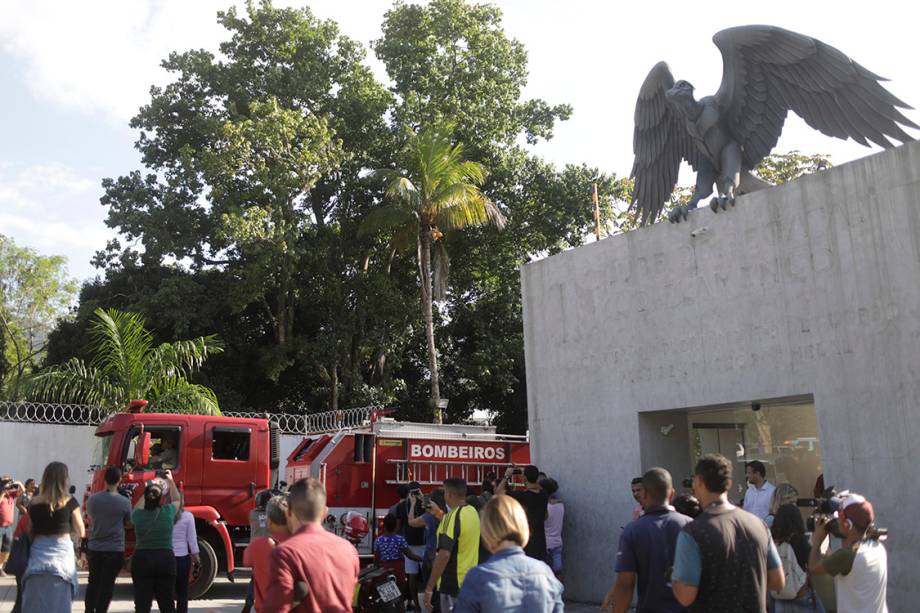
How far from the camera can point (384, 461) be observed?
13633 millimetres

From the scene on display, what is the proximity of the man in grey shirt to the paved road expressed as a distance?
250 centimetres

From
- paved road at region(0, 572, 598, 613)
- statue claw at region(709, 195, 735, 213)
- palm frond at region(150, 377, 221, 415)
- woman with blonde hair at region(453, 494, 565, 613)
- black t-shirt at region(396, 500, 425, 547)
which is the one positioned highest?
statue claw at region(709, 195, 735, 213)

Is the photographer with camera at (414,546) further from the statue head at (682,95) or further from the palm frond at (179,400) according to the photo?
the palm frond at (179,400)

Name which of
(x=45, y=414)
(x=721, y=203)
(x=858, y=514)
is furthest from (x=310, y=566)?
(x=45, y=414)

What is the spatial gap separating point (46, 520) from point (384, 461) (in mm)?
7741

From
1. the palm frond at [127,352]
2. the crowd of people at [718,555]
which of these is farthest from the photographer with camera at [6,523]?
the crowd of people at [718,555]

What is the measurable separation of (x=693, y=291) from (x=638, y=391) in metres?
1.43

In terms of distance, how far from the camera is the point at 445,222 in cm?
2284

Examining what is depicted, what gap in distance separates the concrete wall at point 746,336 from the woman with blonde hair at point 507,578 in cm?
565

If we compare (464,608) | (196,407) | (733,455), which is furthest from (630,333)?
(196,407)

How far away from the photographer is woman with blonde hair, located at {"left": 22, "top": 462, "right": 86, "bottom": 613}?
Result: 603 cm

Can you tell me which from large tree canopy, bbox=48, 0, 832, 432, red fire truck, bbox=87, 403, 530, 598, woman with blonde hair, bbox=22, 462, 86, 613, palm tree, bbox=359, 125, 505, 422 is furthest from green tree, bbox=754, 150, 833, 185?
woman with blonde hair, bbox=22, 462, 86, 613

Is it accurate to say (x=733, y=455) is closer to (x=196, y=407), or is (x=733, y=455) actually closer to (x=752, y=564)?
(x=752, y=564)

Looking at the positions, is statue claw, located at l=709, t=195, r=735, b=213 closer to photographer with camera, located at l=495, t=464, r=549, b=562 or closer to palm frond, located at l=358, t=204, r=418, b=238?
photographer with camera, located at l=495, t=464, r=549, b=562
